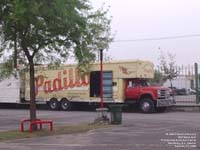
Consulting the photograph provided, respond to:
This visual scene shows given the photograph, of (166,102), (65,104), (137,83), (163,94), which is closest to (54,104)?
(65,104)

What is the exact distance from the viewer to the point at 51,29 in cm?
2198

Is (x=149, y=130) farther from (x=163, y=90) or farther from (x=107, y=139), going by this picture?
(x=163, y=90)

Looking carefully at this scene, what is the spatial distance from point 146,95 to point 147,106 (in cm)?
79

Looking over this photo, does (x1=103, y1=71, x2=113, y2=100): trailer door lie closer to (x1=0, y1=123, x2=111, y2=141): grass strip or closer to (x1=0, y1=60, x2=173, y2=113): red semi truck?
(x1=0, y1=60, x2=173, y2=113): red semi truck

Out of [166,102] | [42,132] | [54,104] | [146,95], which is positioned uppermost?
[146,95]

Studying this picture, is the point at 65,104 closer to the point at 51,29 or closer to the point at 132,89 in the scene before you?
the point at 132,89

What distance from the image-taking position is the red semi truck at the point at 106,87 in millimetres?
37219

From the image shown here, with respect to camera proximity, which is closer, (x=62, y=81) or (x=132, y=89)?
(x=132, y=89)

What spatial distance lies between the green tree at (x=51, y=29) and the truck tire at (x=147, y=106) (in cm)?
1289

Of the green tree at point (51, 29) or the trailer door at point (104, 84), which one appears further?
the trailer door at point (104, 84)

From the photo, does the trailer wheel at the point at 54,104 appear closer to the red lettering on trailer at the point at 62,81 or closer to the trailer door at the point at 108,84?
the red lettering on trailer at the point at 62,81

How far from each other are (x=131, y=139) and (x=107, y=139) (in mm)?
895

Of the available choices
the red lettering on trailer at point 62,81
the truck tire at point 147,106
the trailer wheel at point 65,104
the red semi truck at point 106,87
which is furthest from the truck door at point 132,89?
the trailer wheel at point 65,104

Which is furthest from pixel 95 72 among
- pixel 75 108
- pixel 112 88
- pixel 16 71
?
pixel 16 71
